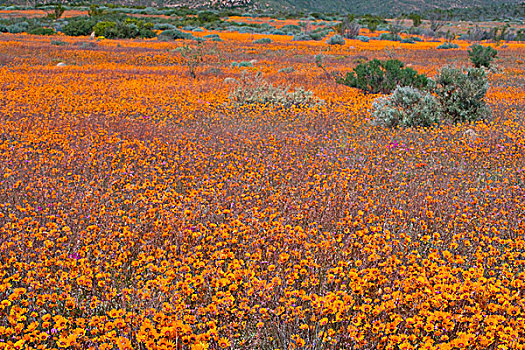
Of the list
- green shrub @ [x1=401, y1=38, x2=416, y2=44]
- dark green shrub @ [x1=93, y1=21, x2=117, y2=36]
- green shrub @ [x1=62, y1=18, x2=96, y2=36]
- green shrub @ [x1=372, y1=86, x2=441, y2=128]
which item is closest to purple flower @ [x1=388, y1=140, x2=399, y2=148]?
green shrub @ [x1=372, y1=86, x2=441, y2=128]

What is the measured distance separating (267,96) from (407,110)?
4.24m

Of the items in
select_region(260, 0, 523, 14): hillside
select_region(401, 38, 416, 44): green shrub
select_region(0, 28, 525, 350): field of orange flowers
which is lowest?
select_region(401, 38, 416, 44): green shrub

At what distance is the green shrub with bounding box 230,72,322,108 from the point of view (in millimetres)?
13023

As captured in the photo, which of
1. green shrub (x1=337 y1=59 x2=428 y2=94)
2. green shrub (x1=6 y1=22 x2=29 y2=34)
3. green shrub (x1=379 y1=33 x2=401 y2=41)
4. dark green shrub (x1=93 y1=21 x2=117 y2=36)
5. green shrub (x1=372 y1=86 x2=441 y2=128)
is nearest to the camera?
green shrub (x1=372 y1=86 x2=441 y2=128)

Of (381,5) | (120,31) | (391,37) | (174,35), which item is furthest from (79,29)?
(381,5)

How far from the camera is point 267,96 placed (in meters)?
13.4

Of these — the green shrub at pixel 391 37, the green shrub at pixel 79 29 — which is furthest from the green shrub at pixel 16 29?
the green shrub at pixel 391 37

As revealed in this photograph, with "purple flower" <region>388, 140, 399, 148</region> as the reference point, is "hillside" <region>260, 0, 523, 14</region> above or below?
above

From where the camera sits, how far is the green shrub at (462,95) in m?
11.6

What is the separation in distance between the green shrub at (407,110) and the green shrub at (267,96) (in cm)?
231

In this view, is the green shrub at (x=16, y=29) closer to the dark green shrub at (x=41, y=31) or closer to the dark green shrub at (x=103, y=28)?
the dark green shrub at (x=41, y=31)

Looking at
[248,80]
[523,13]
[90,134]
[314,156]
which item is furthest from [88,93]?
[523,13]

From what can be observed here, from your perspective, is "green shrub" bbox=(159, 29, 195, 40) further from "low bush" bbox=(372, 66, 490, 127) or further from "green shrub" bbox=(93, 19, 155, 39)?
"low bush" bbox=(372, 66, 490, 127)

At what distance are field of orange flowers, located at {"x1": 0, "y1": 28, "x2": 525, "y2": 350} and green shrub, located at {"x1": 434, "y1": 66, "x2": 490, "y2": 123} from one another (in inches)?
31.4
